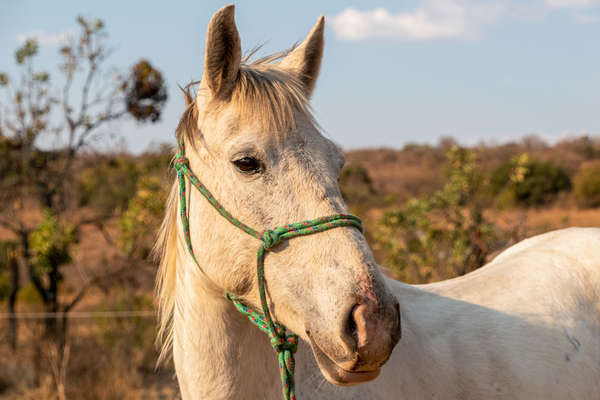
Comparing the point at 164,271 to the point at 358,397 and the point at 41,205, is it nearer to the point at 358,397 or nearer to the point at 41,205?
the point at 358,397

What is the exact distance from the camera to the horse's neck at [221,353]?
5.66ft

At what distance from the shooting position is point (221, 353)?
1741mm

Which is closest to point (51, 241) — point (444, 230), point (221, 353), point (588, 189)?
point (444, 230)

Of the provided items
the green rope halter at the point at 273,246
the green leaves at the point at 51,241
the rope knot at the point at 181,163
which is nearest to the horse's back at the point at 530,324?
the green rope halter at the point at 273,246

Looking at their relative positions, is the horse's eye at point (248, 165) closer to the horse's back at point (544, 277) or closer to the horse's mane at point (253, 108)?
the horse's mane at point (253, 108)

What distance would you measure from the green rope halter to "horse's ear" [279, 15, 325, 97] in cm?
58

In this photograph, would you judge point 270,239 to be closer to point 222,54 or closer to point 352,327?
point 352,327

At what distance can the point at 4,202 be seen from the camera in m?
6.88

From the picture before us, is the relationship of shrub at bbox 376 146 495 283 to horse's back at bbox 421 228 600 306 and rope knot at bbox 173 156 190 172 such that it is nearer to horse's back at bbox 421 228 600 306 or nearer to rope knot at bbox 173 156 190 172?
horse's back at bbox 421 228 600 306

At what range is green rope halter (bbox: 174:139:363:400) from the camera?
147cm

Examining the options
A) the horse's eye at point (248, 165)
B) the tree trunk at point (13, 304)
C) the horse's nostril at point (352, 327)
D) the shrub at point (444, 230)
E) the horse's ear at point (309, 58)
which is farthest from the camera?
A: the tree trunk at point (13, 304)

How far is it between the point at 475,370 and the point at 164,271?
1320mm

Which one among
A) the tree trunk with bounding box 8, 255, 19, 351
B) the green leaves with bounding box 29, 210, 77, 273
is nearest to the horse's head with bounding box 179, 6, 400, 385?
the green leaves with bounding box 29, 210, 77, 273

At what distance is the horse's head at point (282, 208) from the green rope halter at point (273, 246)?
0.02 metres
